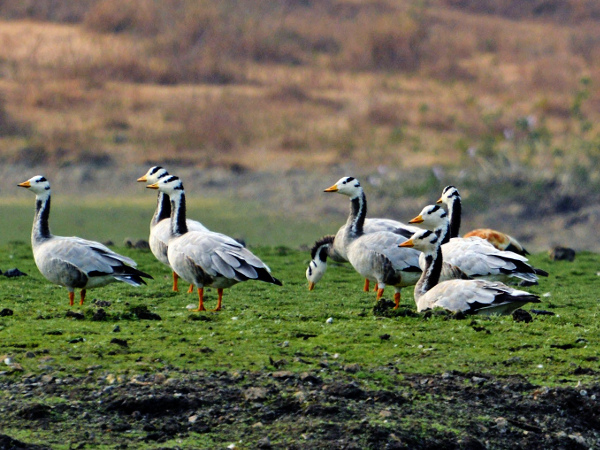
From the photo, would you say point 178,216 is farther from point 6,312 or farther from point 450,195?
point 450,195

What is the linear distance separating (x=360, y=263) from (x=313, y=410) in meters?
5.39

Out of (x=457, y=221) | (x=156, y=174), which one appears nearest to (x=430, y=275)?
(x=457, y=221)

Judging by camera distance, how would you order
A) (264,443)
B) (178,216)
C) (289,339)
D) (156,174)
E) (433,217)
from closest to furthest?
(264,443) < (289,339) < (433,217) < (178,216) < (156,174)

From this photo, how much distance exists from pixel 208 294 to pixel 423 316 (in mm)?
3563

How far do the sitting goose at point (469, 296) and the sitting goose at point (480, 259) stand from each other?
827 mm

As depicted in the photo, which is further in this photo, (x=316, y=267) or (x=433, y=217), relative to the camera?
(x=316, y=267)

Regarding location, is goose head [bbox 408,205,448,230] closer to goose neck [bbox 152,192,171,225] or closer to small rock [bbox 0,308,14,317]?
goose neck [bbox 152,192,171,225]

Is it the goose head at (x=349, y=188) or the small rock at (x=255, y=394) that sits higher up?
the goose head at (x=349, y=188)

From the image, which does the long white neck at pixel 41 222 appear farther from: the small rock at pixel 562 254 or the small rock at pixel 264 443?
the small rock at pixel 562 254

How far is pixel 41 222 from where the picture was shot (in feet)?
41.8

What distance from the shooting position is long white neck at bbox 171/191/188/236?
1275 centimetres

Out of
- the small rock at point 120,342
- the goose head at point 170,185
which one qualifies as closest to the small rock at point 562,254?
the goose head at point 170,185

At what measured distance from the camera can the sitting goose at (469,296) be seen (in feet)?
34.1

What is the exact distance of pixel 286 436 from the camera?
7461 mm
